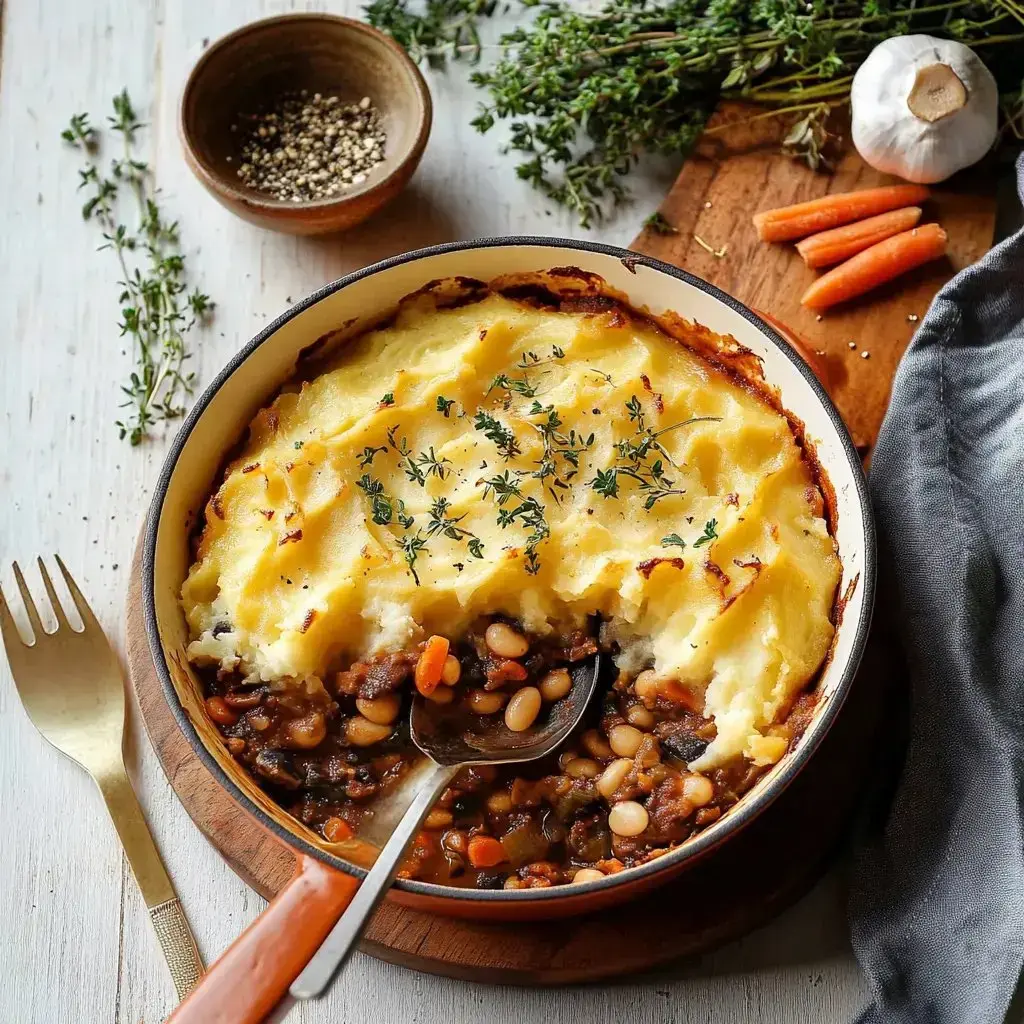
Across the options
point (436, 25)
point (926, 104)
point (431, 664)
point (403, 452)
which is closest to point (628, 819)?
point (431, 664)

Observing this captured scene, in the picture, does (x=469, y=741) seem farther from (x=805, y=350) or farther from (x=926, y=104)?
(x=926, y=104)

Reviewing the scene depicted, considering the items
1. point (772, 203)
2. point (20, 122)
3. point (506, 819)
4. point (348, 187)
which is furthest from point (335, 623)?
point (20, 122)

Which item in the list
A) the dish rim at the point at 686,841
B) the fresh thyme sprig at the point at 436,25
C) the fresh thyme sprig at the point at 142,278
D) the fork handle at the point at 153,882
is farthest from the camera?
the fresh thyme sprig at the point at 436,25

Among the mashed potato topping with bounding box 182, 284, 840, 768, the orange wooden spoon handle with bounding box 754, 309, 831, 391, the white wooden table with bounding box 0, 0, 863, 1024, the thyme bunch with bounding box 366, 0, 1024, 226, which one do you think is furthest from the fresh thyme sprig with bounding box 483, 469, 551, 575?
the thyme bunch with bounding box 366, 0, 1024, 226

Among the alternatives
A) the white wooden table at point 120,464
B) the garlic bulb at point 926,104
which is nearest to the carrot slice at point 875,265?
the garlic bulb at point 926,104

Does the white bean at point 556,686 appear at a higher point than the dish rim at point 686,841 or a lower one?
lower

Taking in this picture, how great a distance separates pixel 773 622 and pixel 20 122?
3.85 m

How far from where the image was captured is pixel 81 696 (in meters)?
4.29

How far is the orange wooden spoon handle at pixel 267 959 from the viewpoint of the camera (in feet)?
9.71

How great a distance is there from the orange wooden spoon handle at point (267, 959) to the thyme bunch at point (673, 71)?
293 cm

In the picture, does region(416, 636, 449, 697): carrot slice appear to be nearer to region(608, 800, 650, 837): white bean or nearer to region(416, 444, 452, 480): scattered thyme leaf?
region(416, 444, 452, 480): scattered thyme leaf

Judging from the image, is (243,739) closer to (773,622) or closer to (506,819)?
(506,819)

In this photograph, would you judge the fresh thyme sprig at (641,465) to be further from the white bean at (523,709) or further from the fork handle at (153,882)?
the fork handle at (153,882)

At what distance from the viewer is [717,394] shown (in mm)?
4094
